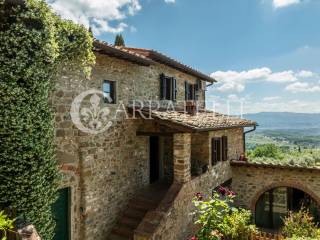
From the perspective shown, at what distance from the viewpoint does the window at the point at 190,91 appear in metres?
16.4

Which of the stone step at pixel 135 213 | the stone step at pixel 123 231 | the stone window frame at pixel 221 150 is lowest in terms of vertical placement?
the stone step at pixel 123 231

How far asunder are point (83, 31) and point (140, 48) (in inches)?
188

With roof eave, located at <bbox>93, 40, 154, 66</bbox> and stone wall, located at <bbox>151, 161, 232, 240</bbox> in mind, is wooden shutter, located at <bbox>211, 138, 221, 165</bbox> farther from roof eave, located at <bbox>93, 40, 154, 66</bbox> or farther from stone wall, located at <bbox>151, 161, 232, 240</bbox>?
roof eave, located at <bbox>93, 40, 154, 66</bbox>

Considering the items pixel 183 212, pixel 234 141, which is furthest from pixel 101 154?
pixel 234 141

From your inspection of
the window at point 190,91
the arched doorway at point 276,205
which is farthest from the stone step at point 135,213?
the window at point 190,91

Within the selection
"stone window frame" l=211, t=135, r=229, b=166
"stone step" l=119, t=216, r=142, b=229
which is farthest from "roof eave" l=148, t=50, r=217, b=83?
"stone step" l=119, t=216, r=142, b=229

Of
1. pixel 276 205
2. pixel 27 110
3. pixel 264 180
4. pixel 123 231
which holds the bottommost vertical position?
pixel 276 205

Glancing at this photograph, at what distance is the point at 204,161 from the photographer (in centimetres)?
1199

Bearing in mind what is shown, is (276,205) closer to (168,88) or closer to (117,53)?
(168,88)

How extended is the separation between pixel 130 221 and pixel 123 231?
447 mm

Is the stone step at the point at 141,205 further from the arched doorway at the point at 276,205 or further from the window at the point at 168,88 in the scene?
the arched doorway at the point at 276,205

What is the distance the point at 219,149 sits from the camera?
521 inches

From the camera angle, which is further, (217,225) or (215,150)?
(215,150)

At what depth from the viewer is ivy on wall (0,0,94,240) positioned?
526cm
